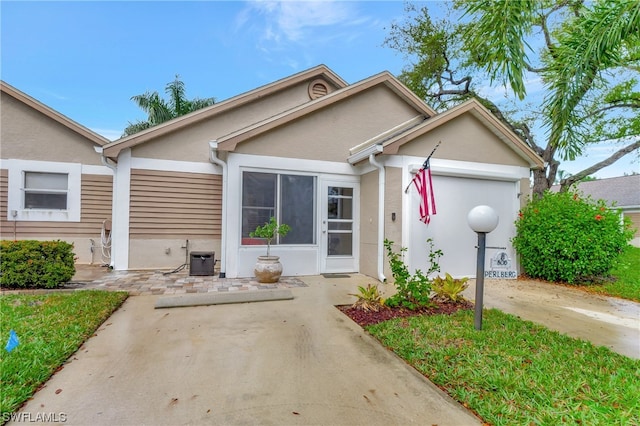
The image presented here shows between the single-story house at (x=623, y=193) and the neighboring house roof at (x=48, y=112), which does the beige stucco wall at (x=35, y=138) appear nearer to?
the neighboring house roof at (x=48, y=112)

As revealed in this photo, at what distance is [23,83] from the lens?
28.5 ft

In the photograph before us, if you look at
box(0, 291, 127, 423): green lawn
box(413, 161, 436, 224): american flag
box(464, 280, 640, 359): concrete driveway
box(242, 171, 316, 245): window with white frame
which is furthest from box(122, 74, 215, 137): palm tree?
box(464, 280, 640, 359): concrete driveway

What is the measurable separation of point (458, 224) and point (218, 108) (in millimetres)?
7151

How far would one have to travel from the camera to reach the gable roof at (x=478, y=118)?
22.2 ft

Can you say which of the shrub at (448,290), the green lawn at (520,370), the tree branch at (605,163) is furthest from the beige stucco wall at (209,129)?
the tree branch at (605,163)

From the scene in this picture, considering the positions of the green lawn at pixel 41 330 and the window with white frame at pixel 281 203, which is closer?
the green lawn at pixel 41 330

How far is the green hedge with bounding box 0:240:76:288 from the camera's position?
530 cm

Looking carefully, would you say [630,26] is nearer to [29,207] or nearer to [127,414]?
[127,414]

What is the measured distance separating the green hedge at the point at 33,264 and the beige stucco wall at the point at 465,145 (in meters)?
7.10

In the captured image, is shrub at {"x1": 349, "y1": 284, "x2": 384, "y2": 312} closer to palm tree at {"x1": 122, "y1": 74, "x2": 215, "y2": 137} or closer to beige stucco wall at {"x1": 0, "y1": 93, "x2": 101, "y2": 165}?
beige stucco wall at {"x1": 0, "y1": 93, "x2": 101, "y2": 165}

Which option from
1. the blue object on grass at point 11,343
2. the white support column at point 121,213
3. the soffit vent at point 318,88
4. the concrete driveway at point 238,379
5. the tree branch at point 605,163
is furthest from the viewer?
the tree branch at point 605,163

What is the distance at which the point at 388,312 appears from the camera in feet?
15.2

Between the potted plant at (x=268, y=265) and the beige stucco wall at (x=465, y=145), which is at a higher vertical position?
the beige stucco wall at (x=465, y=145)

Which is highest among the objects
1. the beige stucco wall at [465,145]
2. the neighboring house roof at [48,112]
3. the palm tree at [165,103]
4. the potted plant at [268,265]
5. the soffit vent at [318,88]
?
the palm tree at [165,103]
